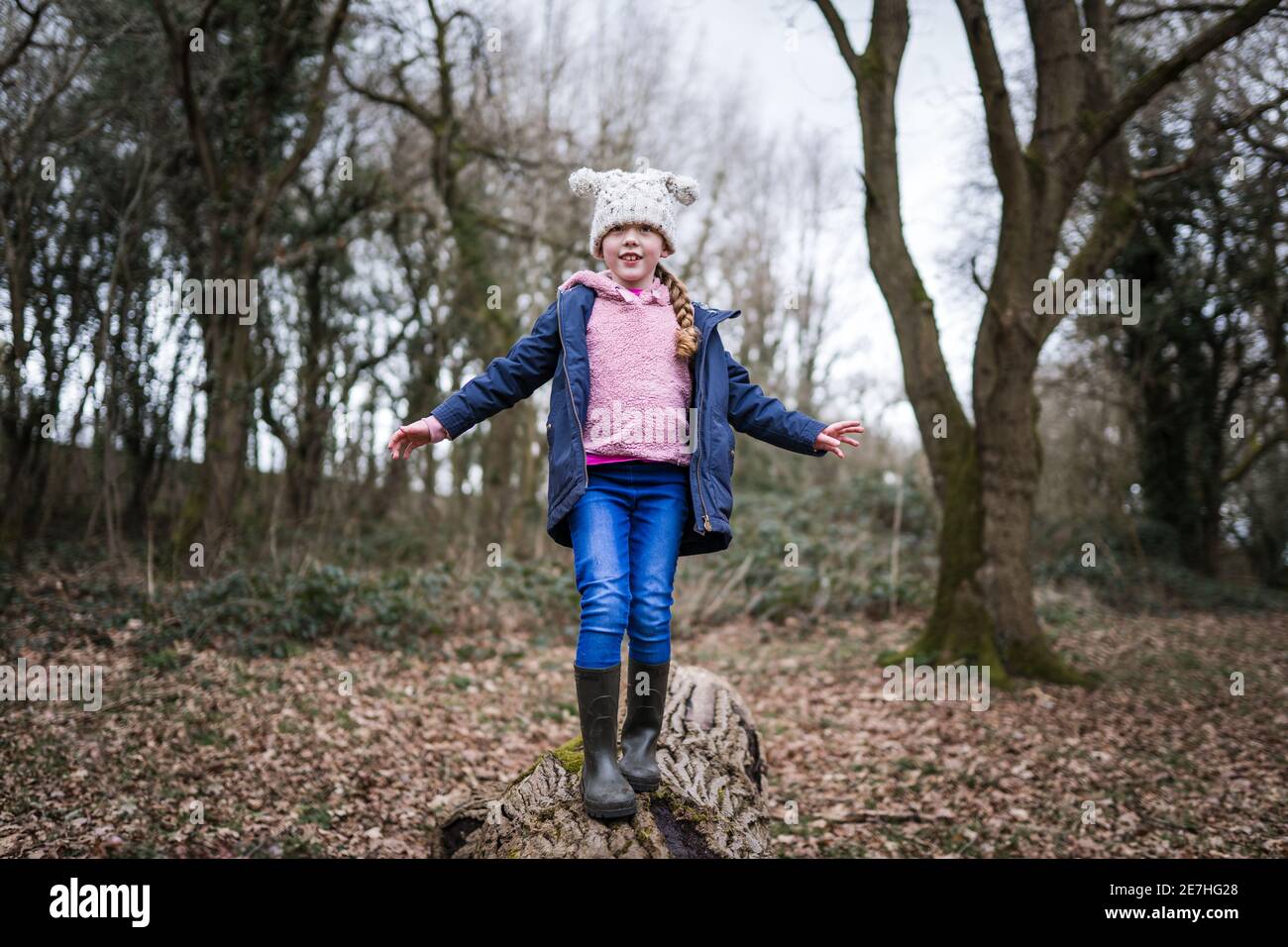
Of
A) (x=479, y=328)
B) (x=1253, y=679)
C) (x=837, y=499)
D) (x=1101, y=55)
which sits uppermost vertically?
(x=1101, y=55)

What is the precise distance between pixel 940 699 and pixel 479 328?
905 cm

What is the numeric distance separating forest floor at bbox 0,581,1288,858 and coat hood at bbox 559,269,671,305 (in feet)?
8.05

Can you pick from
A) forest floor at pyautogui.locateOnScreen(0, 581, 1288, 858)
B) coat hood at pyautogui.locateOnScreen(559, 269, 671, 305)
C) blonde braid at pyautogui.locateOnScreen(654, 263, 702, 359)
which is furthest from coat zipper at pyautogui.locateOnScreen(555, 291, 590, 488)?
forest floor at pyautogui.locateOnScreen(0, 581, 1288, 858)

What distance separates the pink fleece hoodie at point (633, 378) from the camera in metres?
3.24

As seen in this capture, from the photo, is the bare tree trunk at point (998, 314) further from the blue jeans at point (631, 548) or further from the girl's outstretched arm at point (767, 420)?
the blue jeans at point (631, 548)

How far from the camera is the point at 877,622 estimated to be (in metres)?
10.5

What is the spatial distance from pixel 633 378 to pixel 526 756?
11.3 feet

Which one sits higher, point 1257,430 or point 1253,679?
point 1257,430

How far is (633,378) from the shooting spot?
3.32 meters

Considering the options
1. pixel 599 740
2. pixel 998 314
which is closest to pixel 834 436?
pixel 599 740

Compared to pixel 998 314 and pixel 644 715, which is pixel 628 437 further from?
pixel 998 314
